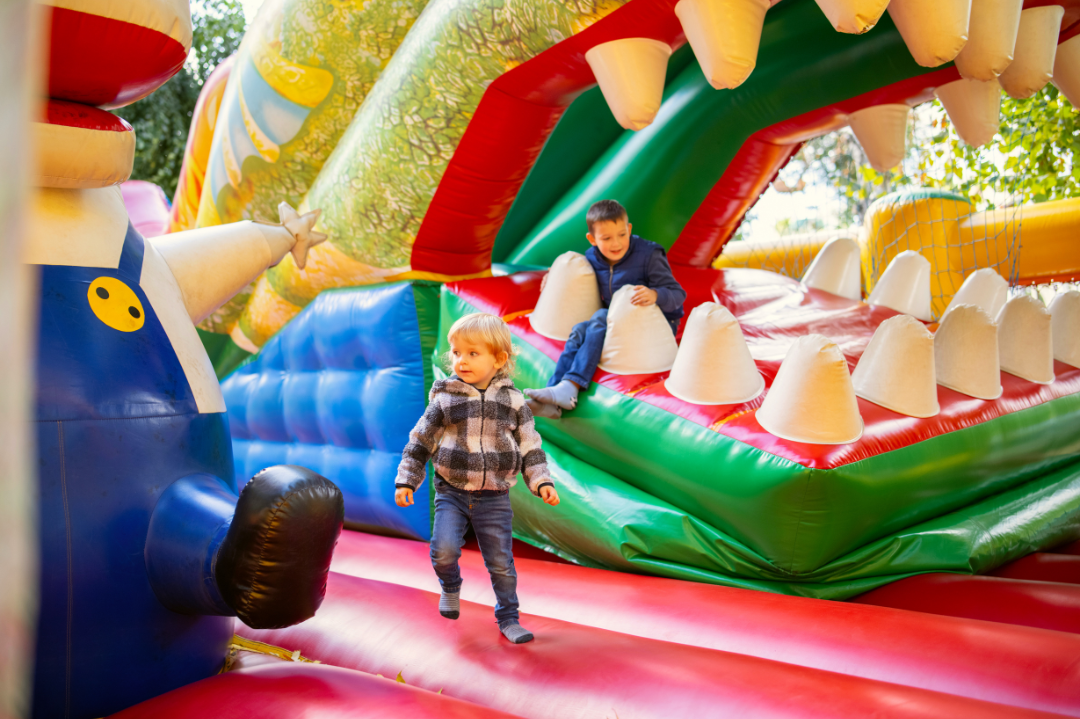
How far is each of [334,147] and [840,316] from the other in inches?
59.3

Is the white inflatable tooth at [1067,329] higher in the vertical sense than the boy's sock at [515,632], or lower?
higher

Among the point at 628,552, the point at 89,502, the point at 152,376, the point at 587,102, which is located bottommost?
the point at 628,552

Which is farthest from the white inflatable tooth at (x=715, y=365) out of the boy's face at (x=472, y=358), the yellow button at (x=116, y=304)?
the yellow button at (x=116, y=304)

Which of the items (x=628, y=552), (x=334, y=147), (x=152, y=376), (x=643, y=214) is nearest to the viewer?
(x=152, y=376)

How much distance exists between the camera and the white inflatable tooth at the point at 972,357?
1.75 meters

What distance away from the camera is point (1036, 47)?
1828 mm

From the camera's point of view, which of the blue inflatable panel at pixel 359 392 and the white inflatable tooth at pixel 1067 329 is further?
the white inflatable tooth at pixel 1067 329

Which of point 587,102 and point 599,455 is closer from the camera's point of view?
point 599,455

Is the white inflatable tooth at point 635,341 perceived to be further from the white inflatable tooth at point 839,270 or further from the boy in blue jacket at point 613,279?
the white inflatable tooth at point 839,270

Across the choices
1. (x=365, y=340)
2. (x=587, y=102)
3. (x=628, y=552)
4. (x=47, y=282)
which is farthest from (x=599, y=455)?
(x=587, y=102)

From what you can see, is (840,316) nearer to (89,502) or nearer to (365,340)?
(365,340)

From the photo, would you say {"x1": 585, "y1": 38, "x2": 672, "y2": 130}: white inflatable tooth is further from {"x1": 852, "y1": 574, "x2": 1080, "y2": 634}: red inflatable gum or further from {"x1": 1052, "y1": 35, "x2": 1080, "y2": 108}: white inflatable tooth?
{"x1": 1052, "y1": 35, "x2": 1080, "y2": 108}: white inflatable tooth

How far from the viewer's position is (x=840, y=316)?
230cm

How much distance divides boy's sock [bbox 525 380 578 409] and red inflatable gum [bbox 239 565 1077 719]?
1.39 feet
